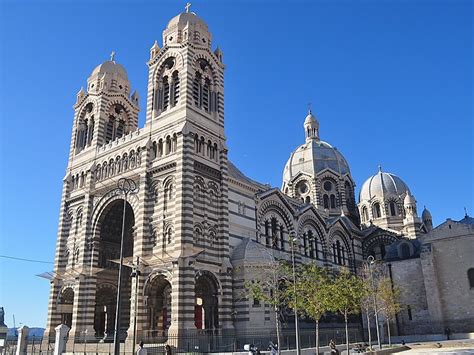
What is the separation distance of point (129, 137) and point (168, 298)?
45.6ft

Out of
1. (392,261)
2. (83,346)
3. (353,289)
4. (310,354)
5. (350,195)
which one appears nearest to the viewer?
(310,354)

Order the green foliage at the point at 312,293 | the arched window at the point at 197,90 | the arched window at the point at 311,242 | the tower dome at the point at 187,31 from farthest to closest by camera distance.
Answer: the arched window at the point at 311,242
the tower dome at the point at 187,31
the arched window at the point at 197,90
the green foliage at the point at 312,293

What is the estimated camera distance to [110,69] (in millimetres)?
43406

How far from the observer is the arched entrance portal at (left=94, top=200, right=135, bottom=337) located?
37094mm

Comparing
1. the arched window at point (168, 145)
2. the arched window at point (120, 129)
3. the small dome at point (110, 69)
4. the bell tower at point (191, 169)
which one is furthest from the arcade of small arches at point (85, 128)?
the arched window at point (168, 145)

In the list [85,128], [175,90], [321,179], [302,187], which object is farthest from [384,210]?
[85,128]

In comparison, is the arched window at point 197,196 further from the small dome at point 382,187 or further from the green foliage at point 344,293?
the small dome at point 382,187

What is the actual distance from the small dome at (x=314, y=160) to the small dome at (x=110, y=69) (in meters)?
29.5

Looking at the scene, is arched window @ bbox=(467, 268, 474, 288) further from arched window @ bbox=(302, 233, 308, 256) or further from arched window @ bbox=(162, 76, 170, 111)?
arched window @ bbox=(162, 76, 170, 111)

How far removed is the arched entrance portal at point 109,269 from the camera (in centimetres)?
3709

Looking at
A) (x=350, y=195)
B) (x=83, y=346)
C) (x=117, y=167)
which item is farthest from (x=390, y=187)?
(x=83, y=346)

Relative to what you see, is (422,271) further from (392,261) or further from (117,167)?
(117,167)

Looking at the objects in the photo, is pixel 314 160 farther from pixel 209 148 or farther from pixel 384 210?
pixel 209 148

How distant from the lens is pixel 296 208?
151ft
